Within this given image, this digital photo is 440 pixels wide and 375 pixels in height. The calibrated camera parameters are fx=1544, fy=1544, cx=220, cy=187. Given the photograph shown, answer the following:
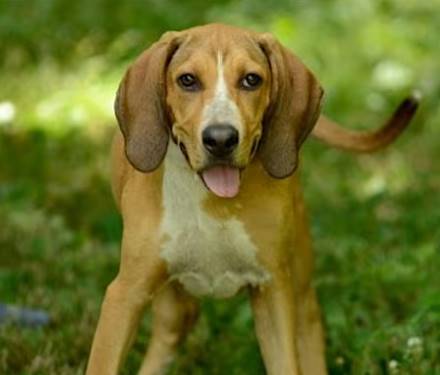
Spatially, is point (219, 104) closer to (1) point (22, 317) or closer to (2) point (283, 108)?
(2) point (283, 108)

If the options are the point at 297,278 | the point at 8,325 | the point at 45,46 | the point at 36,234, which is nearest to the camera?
the point at 297,278

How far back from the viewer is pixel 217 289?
543 cm

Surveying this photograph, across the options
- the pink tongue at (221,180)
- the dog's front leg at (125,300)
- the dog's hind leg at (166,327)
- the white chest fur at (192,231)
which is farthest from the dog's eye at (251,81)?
the dog's hind leg at (166,327)

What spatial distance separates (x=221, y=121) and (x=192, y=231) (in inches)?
23.9

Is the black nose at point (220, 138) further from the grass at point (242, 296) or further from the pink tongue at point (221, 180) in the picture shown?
the grass at point (242, 296)

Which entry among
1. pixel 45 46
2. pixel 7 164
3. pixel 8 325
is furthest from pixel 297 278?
pixel 45 46

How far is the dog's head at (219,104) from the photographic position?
487 centimetres

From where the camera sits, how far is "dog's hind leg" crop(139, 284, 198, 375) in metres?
6.01

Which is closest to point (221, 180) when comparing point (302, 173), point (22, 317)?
point (22, 317)

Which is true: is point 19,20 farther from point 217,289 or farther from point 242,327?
point 217,289

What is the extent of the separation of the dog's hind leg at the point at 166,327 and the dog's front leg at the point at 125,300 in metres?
0.68

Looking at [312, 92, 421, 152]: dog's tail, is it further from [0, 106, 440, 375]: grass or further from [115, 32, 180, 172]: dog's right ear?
[115, 32, 180, 172]: dog's right ear

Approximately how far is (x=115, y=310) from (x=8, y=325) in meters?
1.15

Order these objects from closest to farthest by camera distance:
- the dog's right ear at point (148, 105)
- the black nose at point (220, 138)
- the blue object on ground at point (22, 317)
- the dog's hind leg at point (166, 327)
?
the black nose at point (220, 138)
the dog's right ear at point (148, 105)
the dog's hind leg at point (166, 327)
the blue object on ground at point (22, 317)
